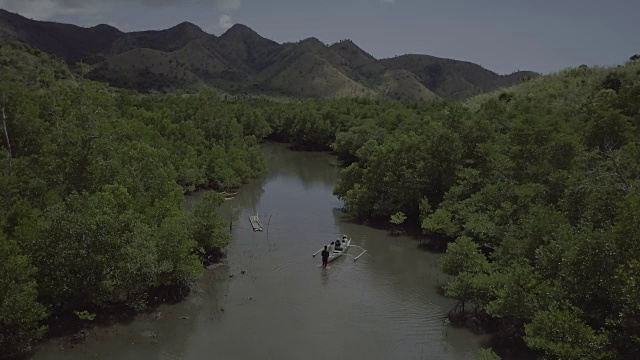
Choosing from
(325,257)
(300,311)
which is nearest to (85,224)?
(300,311)

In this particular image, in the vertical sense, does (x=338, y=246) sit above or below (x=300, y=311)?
above

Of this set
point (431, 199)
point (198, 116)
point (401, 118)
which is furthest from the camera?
point (401, 118)

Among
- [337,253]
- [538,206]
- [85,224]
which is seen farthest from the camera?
A: [337,253]

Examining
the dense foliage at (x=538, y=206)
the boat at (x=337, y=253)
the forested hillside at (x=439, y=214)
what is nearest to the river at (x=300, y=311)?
the boat at (x=337, y=253)

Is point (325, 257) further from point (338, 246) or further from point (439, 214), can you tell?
point (439, 214)

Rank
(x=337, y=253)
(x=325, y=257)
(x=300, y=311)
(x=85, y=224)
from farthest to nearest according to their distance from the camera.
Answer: (x=337, y=253), (x=325, y=257), (x=300, y=311), (x=85, y=224)

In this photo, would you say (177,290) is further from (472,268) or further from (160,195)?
(472,268)

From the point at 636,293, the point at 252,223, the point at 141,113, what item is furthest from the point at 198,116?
the point at 636,293

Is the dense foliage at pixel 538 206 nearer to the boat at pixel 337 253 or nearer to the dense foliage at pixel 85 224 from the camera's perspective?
the boat at pixel 337 253
